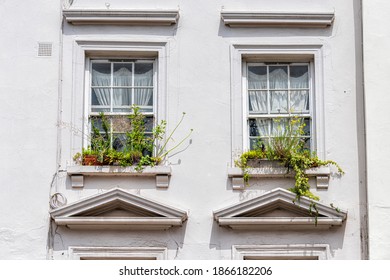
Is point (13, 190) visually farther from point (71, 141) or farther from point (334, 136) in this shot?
point (334, 136)

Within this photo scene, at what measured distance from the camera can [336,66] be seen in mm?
16391

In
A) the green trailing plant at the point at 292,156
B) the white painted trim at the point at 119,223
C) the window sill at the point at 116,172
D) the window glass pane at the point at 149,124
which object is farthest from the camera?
the window glass pane at the point at 149,124

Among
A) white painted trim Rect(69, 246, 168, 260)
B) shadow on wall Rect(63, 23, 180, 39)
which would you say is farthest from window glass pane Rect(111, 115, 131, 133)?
white painted trim Rect(69, 246, 168, 260)

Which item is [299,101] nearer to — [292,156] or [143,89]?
[292,156]

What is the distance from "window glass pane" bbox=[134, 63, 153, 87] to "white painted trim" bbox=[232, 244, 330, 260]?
10.0 feet

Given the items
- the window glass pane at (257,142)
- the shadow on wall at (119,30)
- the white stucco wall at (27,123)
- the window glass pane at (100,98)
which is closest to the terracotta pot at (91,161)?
the white stucco wall at (27,123)

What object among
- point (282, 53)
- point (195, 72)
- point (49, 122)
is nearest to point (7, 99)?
point (49, 122)

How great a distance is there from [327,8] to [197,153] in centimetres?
320

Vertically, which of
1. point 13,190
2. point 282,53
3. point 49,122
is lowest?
point 13,190

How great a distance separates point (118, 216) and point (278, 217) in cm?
245

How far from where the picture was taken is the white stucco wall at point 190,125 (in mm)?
15758

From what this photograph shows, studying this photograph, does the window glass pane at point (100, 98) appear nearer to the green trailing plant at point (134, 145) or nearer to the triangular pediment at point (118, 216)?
the green trailing plant at point (134, 145)

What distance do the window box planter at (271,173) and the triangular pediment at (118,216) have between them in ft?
3.20

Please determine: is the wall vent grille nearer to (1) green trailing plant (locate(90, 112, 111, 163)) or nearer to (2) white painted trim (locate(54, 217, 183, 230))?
(1) green trailing plant (locate(90, 112, 111, 163))
